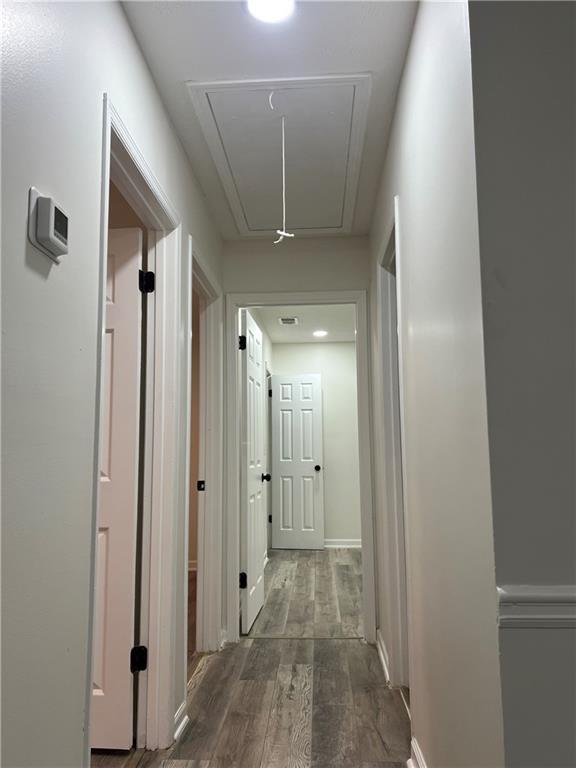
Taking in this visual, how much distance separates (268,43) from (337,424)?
15.4ft

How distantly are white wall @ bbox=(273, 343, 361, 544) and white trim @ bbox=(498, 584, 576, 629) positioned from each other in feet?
16.0

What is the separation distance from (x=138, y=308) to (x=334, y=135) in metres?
1.13

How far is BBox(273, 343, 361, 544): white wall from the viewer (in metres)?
5.93

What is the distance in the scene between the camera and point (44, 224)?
1043 millimetres

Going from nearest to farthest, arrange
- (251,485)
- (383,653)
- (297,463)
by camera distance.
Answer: (383,653) < (251,485) < (297,463)

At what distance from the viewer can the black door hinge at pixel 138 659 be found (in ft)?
6.41

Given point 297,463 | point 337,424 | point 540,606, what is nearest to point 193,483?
point 297,463

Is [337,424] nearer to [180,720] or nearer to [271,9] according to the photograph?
[180,720]

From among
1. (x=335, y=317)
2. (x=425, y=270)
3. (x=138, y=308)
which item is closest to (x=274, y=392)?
(x=335, y=317)

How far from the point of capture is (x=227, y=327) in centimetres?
324

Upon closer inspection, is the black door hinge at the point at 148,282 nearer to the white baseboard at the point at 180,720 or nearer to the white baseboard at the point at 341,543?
the white baseboard at the point at 180,720

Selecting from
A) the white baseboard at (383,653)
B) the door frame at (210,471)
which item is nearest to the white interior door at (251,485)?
the door frame at (210,471)

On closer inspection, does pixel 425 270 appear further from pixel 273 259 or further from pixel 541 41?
pixel 273 259

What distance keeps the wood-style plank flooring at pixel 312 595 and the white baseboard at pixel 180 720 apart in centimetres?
104
